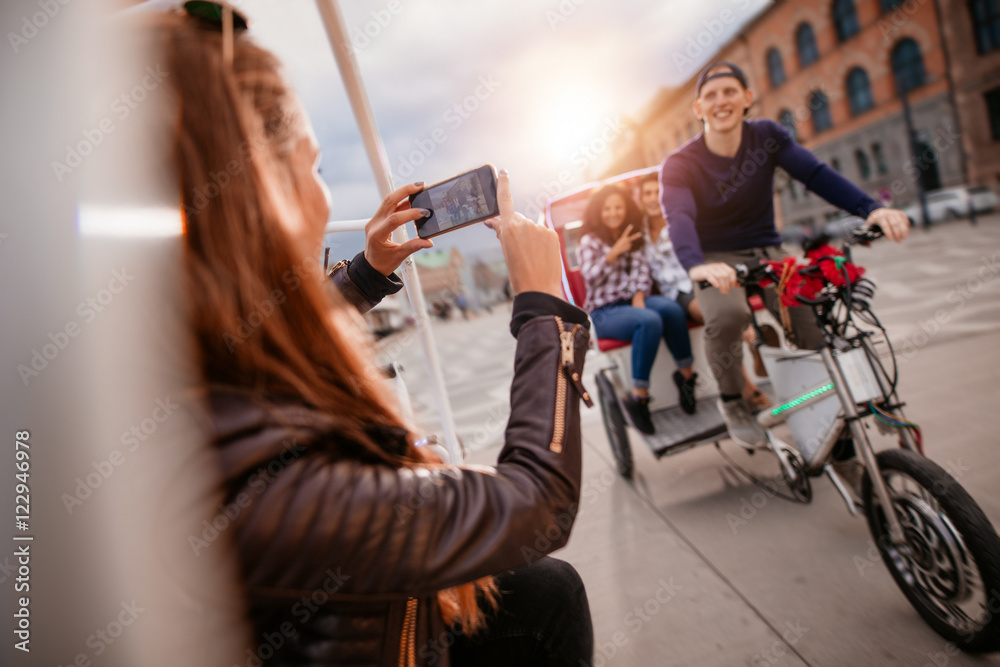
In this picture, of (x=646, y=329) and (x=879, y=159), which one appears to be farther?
(x=879, y=159)

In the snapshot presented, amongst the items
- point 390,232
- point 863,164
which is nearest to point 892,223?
point 390,232

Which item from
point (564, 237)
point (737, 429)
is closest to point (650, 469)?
point (737, 429)

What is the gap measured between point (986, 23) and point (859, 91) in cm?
480

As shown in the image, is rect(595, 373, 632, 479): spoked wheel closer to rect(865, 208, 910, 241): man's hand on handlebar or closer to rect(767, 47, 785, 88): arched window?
rect(865, 208, 910, 241): man's hand on handlebar

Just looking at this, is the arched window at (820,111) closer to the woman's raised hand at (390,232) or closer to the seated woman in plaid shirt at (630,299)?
the seated woman in plaid shirt at (630,299)

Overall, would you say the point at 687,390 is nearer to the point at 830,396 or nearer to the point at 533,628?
the point at 830,396

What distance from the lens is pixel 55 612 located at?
682mm

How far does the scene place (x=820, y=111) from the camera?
27203mm

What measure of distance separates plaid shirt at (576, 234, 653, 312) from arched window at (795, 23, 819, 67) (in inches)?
1160

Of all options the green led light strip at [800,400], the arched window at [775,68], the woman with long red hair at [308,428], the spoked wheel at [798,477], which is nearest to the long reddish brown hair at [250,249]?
the woman with long red hair at [308,428]

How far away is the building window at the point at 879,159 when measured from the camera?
24761 mm

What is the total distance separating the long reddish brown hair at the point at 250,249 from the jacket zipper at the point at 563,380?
24 cm

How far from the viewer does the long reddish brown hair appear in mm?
755

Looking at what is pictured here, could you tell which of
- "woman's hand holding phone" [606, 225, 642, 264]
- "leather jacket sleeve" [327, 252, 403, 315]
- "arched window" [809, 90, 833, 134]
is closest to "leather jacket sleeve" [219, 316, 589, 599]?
"leather jacket sleeve" [327, 252, 403, 315]
